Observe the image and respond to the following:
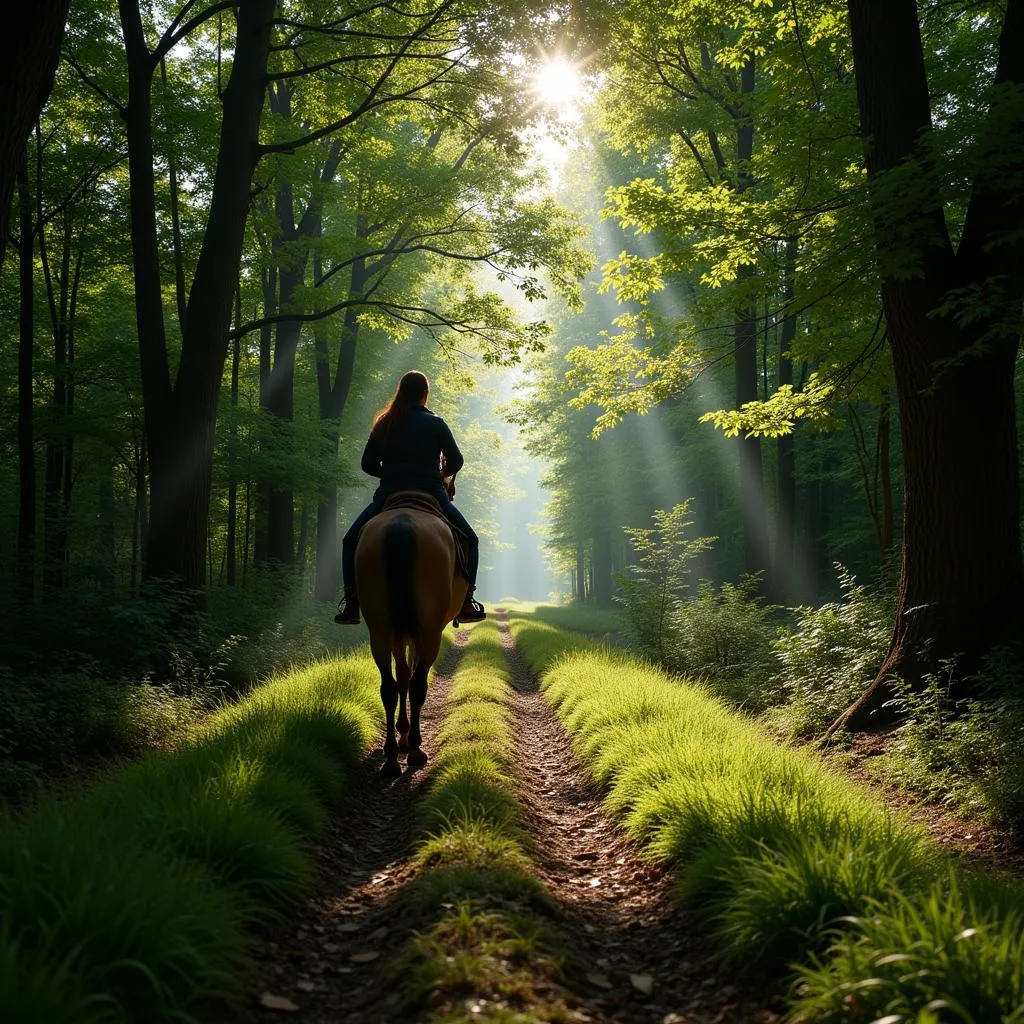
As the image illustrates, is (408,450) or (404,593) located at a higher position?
(408,450)

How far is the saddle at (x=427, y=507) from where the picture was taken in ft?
21.0

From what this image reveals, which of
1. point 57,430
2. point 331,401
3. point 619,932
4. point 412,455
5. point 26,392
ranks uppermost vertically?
point 331,401

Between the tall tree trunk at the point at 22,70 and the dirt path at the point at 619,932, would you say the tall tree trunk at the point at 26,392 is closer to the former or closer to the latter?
the tall tree trunk at the point at 22,70

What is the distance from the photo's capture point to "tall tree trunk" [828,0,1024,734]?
6207 mm

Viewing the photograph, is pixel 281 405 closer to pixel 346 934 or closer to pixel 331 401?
pixel 331 401

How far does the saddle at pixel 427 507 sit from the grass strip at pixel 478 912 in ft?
6.03

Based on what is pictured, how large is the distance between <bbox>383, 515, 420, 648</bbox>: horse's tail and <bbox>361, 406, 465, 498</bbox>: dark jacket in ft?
2.70

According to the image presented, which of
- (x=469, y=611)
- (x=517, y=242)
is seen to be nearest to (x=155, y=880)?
(x=469, y=611)

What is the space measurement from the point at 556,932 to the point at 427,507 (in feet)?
12.9

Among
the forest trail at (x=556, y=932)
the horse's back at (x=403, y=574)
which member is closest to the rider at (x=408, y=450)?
the horse's back at (x=403, y=574)

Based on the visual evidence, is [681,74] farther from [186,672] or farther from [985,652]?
[186,672]

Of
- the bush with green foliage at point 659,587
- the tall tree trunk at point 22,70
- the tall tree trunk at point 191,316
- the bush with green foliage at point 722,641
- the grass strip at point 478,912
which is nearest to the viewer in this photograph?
the grass strip at point 478,912

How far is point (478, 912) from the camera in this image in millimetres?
3045

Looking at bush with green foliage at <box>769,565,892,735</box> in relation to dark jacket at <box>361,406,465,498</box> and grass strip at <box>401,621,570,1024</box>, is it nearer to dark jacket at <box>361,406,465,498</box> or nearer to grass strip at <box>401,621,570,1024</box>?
grass strip at <box>401,621,570,1024</box>
